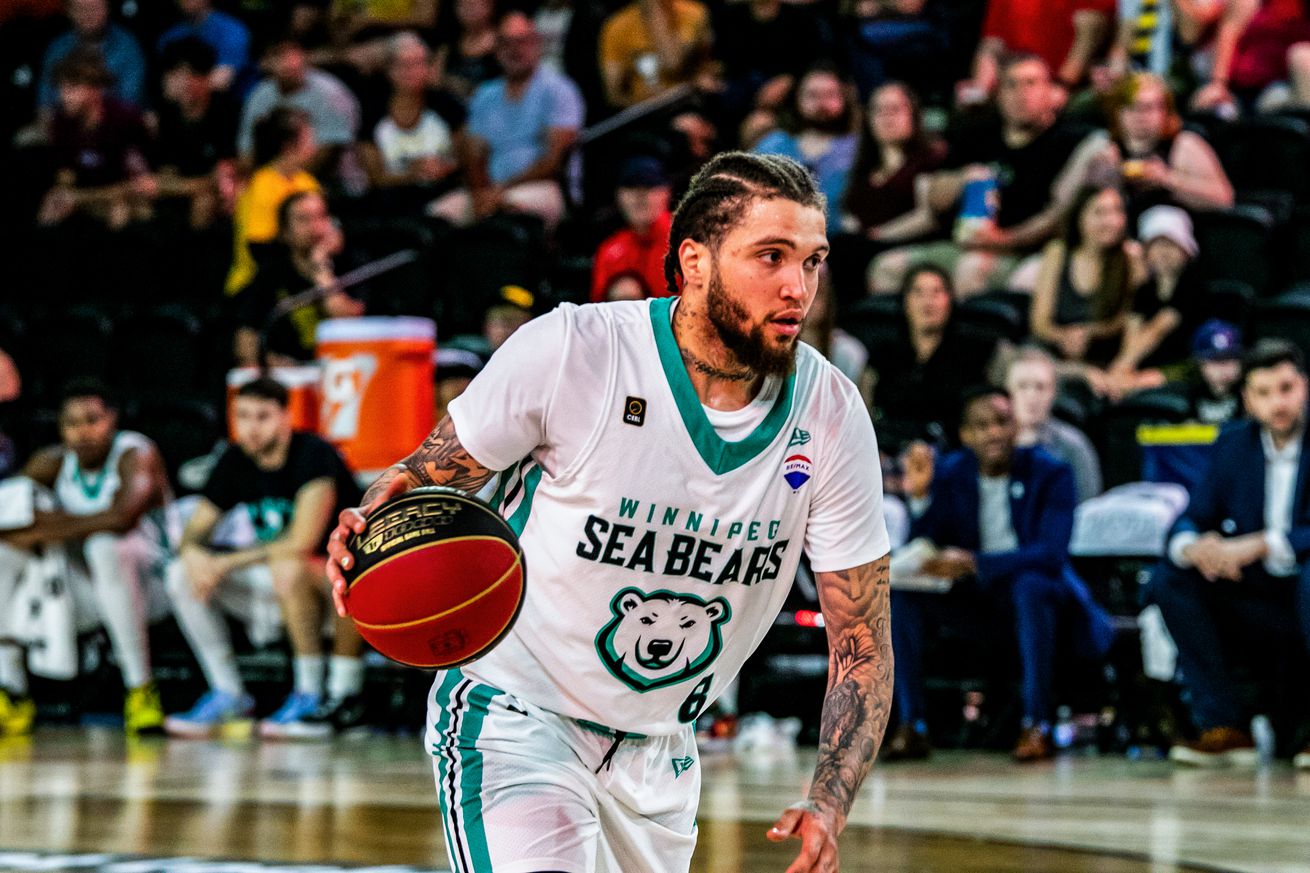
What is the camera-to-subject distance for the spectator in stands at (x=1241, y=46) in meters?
10.7

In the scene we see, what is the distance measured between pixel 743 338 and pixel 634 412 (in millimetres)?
231

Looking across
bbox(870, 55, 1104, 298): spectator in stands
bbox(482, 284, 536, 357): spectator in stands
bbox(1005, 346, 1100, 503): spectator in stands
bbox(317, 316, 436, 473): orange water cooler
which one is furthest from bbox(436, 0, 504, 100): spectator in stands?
bbox(1005, 346, 1100, 503): spectator in stands

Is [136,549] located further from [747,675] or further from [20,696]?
[747,675]

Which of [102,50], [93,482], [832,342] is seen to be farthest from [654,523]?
[102,50]

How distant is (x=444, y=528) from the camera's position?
131 inches

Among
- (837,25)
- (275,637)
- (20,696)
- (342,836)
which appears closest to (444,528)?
(342,836)

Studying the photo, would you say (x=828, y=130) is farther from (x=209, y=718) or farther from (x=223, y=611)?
(x=209, y=718)

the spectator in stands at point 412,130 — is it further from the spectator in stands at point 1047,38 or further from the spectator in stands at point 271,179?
the spectator in stands at point 1047,38

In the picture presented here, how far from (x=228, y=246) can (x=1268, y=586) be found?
23.4 ft

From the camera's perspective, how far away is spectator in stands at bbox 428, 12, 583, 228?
38.7 ft

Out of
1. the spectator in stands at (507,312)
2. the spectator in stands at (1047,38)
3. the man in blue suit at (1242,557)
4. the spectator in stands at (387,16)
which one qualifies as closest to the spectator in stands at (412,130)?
the spectator in stands at (387,16)

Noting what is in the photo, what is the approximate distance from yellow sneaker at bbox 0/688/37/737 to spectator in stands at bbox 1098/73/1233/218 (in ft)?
20.1

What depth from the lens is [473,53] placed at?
13.3 metres

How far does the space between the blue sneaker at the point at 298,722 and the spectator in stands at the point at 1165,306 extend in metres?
4.19
